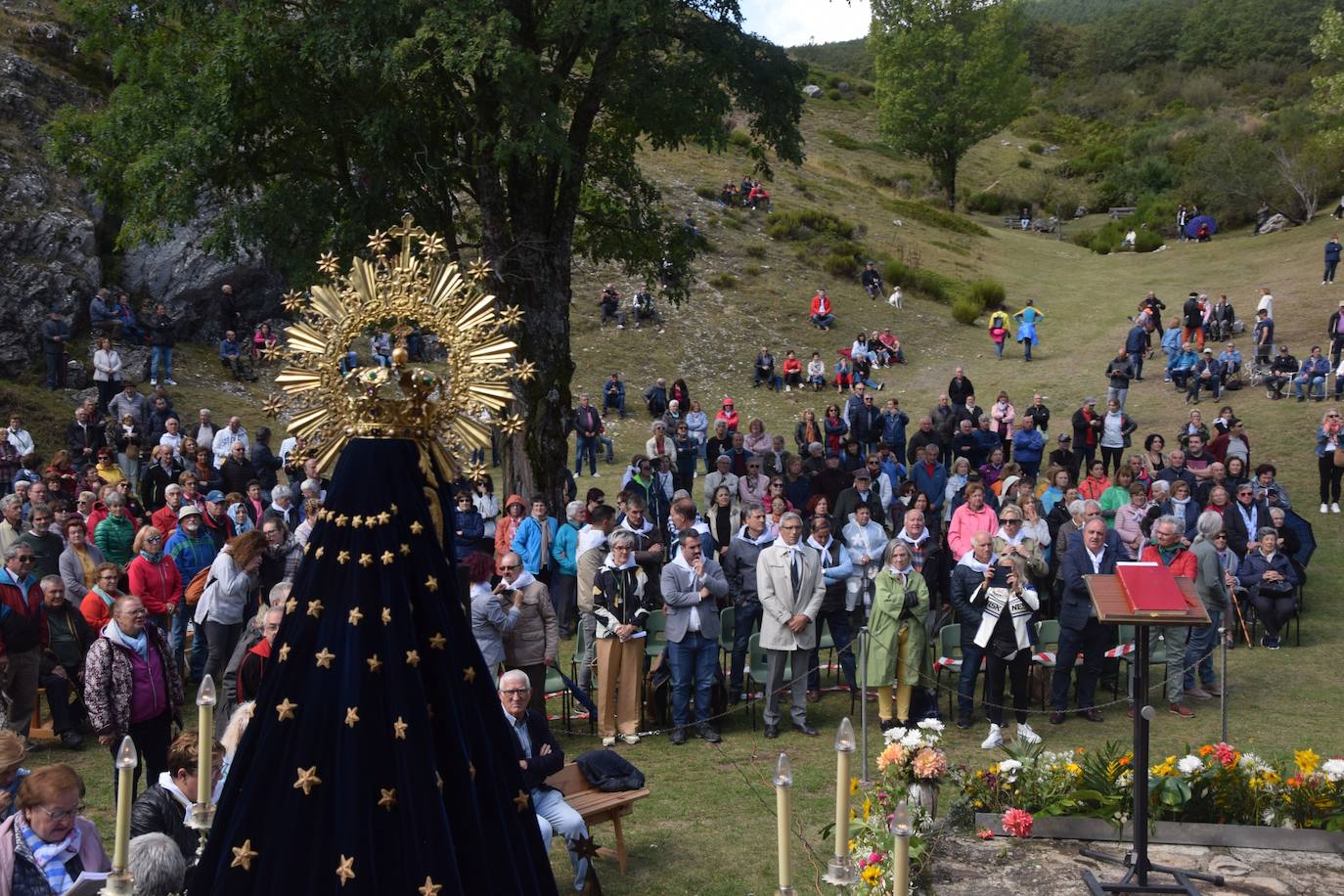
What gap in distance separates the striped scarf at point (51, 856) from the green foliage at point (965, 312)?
34249mm

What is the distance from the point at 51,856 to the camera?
5527 millimetres

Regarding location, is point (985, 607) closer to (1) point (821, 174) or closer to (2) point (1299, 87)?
(1) point (821, 174)

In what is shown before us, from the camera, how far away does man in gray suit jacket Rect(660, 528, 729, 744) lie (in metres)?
11.2

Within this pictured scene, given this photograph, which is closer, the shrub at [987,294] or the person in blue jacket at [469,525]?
the person in blue jacket at [469,525]

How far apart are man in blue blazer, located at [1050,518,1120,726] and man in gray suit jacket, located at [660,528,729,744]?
10.7 ft

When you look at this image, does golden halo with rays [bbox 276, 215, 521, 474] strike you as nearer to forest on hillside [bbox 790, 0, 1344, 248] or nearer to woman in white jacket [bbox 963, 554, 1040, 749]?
woman in white jacket [bbox 963, 554, 1040, 749]

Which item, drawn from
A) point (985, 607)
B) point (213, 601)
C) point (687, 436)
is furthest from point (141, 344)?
point (985, 607)

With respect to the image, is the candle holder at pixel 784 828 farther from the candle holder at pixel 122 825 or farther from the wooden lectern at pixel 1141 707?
the wooden lectern at pixel 1141 707

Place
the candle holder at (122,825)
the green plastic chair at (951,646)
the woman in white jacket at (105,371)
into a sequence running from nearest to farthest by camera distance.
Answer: the candle holder at (122,825), the green plastic chair at (951,646), the woman in white jacket at (105,371)

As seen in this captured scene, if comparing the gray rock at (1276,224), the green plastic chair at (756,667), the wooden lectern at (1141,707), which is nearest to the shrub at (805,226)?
the gray rock at (1276,224)

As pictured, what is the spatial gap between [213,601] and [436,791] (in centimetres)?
763

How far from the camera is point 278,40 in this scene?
15609mm

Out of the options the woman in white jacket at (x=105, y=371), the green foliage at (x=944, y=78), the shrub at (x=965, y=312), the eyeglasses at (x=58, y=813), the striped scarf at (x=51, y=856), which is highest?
the green foliage at (x=944, y=78)

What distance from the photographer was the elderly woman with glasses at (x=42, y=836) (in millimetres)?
5402
